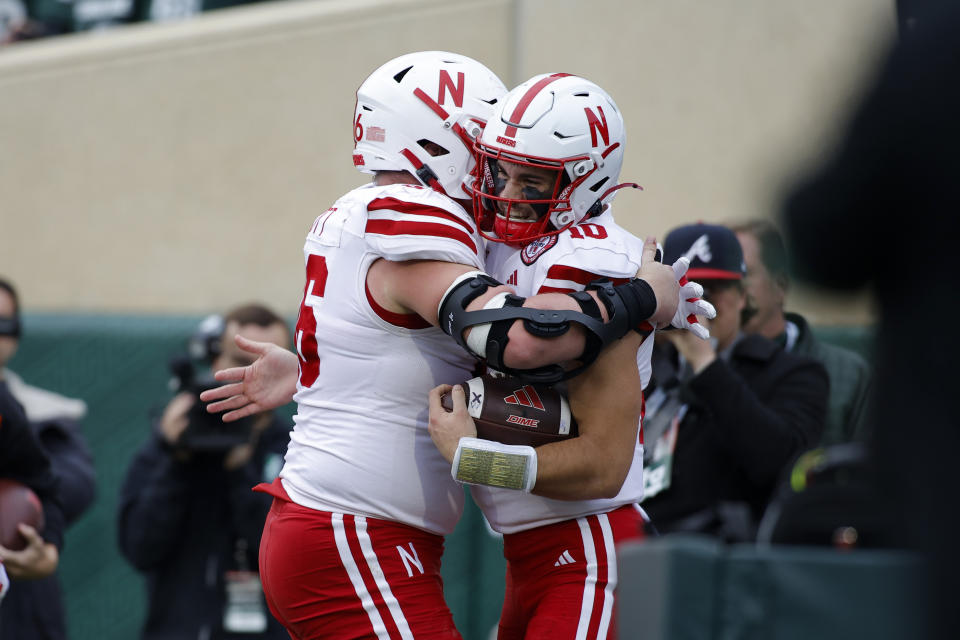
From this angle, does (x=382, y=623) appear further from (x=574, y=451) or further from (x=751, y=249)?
(x=751, y=249)

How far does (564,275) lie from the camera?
107 inches

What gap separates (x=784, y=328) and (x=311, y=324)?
1944mm

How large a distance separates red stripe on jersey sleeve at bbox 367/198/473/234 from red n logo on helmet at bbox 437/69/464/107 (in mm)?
414

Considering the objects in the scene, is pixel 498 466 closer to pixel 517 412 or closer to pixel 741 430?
pixel 517 412

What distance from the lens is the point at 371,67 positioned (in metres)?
7.64

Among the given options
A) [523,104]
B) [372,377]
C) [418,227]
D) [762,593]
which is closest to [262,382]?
[372,377]

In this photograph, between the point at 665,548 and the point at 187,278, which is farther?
the point at 187,278

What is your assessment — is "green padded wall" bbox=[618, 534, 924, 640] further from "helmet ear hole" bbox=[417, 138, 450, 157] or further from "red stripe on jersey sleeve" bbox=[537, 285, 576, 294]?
"helmet ear hole" bbox=[417, 138, 450, 157]

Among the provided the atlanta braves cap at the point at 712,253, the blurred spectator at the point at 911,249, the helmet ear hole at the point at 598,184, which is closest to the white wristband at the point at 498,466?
the helmet ear hole at the point at 598,184

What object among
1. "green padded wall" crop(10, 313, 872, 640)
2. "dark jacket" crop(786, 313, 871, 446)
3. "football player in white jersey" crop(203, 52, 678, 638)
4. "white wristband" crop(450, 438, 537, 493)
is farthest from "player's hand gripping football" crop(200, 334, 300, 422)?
"green padded wall" crop(10, 313, 872, 640)

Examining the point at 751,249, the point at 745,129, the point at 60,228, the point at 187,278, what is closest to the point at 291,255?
the point at 187,278

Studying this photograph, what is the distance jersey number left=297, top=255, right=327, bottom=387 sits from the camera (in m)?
2.87

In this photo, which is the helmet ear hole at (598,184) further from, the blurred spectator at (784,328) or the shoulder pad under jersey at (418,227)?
the blurred spectator at (784,328)

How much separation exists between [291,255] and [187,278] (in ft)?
2.89
